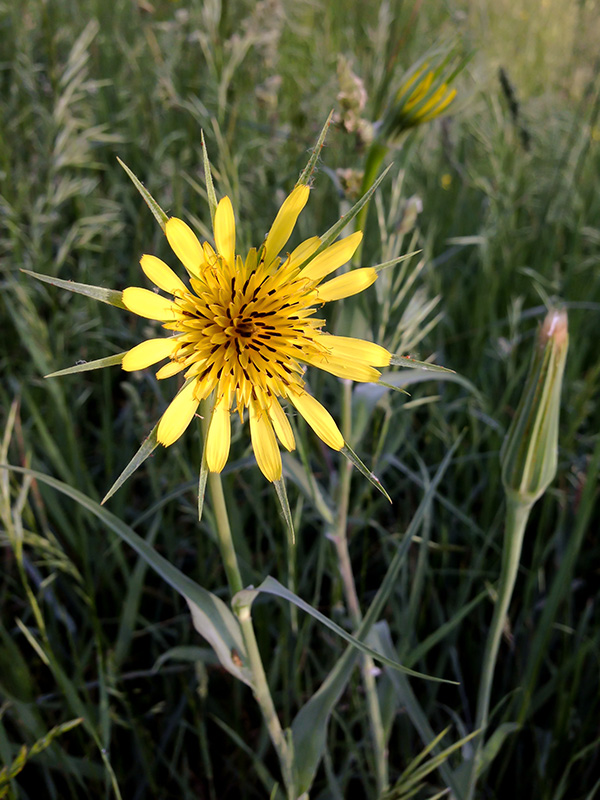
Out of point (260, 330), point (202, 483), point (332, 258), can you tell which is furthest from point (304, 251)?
point (202, 483)

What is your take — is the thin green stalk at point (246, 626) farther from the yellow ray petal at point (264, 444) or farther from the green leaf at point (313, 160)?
the green leaf at point (313, 160)

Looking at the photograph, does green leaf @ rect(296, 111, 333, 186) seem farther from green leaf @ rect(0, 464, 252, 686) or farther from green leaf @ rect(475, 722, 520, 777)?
green leaf @ rect(475, 722, 520, 777)

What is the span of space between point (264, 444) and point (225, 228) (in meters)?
0.35

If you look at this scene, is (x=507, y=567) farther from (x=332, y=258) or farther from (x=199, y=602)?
(x=332, y=258)

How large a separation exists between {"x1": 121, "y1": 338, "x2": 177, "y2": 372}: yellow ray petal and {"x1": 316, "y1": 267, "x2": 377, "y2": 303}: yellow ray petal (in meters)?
0.26

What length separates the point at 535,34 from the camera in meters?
5.45

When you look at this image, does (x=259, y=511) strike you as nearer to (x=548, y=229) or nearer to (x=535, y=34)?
(x=548, y=229)

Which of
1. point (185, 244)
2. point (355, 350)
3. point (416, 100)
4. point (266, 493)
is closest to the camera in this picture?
point (185, 244)

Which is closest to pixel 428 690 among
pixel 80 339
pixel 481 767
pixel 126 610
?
pixel 481 767

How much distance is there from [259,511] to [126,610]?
430 mm

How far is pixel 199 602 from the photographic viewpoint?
1.08 meters

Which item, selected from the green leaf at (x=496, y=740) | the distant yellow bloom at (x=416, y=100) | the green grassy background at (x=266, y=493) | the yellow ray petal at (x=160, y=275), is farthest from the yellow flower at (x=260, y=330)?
the green leaf at (x=496, y=740)

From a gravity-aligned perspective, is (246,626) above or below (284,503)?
below

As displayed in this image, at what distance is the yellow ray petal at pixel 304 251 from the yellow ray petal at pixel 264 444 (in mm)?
247
